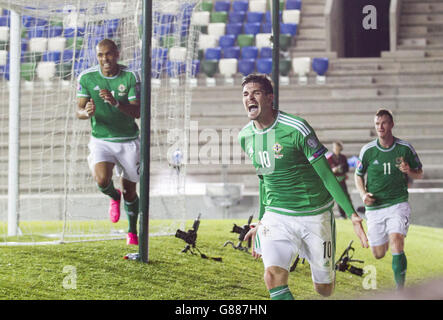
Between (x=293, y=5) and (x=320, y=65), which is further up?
(x=293, y=5)

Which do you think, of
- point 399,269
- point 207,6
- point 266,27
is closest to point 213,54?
point 266,27

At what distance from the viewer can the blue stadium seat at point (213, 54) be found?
43.5 ft

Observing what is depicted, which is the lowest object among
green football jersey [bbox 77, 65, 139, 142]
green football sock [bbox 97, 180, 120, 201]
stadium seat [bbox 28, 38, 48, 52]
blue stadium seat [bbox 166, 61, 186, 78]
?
green football sock [bbox 97, 180, 120, 201]

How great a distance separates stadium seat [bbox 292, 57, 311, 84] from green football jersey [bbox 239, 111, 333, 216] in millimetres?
9181

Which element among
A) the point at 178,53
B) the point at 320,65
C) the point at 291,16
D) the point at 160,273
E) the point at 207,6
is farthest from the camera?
the point at 207,6

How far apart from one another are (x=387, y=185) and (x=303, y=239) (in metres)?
1.39

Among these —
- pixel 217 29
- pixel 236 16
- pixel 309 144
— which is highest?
pixel 236 16

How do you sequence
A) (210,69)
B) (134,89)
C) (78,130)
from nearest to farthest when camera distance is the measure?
(134,89), (78,130), (210,69)

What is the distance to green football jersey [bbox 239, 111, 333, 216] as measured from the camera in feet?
11.3

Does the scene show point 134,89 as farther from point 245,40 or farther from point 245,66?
point 245,40

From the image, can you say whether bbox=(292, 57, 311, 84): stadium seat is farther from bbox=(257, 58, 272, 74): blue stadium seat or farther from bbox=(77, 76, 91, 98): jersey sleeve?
bbox=(77, 76, 91, 98): jersey sleeve

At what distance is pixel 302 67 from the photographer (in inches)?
497

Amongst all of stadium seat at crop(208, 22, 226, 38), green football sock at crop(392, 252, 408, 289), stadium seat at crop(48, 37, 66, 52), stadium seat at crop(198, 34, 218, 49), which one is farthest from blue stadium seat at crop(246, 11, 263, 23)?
green football sock at crop(392, 252, 408, 289)

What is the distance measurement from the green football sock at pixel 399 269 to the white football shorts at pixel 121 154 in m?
1.95
